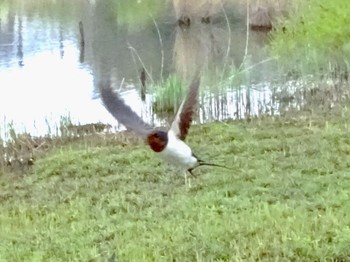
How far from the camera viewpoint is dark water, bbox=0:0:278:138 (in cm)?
1186

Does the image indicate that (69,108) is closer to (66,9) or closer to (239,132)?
(239,132)

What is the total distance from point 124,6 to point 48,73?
9555 millimetres

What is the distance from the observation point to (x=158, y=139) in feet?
16.5

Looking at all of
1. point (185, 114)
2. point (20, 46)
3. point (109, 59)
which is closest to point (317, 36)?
point (109, 59)

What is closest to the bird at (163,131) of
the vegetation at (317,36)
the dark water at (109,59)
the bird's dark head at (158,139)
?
the bird's dark head at (158,139)

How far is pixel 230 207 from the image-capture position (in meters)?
5.73

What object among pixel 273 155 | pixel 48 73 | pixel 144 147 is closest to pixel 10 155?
pixel 144 147

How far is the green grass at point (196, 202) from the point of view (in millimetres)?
4793

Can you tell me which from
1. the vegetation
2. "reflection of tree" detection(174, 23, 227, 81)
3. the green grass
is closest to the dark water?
"reflection of tree" detection(174, 23, 227, 81)

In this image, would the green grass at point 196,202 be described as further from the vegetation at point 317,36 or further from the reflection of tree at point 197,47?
the reflection of tree at point 197,47

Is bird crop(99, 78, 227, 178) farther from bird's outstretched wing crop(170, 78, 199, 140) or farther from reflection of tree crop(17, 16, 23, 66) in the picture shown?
reflection of tree crop(17, 16, 23, 66)

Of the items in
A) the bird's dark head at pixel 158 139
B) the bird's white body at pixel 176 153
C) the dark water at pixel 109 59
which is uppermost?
the dark water at pixel 109 59

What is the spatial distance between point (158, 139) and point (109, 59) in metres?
13.3

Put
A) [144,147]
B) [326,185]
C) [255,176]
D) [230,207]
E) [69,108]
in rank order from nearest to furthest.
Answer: [230,207] < [326,185] < [255,176] < [144,147] < [69,108]
